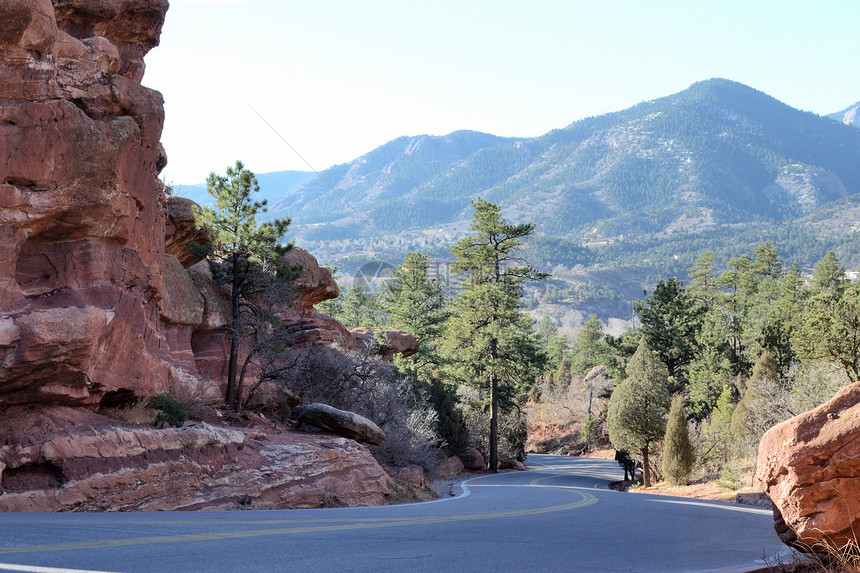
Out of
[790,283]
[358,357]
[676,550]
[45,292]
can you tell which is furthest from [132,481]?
[790,283]

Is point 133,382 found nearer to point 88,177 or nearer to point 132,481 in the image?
point 132,481

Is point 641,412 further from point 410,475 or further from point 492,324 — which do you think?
point 410,475

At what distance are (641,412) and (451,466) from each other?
1101 cm

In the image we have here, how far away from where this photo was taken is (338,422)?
20500mm

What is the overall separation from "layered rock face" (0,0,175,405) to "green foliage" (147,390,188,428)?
450 mm

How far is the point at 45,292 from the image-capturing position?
1369cm

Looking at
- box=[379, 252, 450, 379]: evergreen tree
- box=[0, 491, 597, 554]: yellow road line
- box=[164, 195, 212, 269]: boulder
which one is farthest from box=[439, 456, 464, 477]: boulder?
box=[0, 491, 597, 554]: yellow road line

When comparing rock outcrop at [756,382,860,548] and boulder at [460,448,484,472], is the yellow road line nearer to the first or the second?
rock outcrop at [756,382,860,548]

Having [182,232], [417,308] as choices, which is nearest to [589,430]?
[417,308]

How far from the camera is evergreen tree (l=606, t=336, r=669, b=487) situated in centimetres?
3900

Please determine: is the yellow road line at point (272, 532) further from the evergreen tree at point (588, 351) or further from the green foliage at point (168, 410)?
the evergreen tree at point (588, 351)

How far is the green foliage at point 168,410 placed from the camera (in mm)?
14797

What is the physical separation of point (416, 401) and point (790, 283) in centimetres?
3688

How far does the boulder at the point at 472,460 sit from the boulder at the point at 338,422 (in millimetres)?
22087
